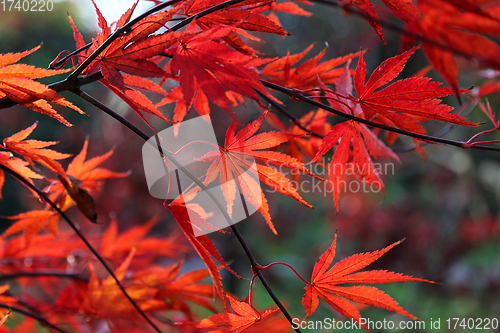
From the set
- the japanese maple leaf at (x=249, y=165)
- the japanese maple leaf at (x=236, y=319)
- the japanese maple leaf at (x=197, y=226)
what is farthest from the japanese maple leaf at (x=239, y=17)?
the japanese maple leaf at (x=236, y=319)

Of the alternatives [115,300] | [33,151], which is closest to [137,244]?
→ [115,300]

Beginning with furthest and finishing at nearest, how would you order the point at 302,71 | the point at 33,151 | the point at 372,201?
the point at 372,201 < the point at 302,71 < the point at 33,151

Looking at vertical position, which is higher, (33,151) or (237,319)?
(33,151)

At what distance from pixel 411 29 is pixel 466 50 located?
0.07m

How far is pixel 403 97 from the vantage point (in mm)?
390

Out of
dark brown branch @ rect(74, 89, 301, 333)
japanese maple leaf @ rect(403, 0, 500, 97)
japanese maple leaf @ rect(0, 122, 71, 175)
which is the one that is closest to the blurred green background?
japanese maple leaf @ rect(0, 122, 71, 175)

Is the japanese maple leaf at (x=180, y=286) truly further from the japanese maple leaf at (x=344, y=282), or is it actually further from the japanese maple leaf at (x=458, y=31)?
the japanese maple leaf at (x=458, y=31)

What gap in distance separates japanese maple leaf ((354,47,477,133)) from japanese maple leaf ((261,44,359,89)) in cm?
15

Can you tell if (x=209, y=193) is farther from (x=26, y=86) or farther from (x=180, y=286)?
(x=180, y=286)

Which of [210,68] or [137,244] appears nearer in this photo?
[210,68]

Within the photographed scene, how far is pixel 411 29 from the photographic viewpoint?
0.91 ft

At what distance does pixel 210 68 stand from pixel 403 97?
0.25 m

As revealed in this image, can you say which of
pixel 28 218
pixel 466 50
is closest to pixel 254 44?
pixel 28 218

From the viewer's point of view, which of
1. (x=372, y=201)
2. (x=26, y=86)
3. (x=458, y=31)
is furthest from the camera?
(x=372, y=201)
